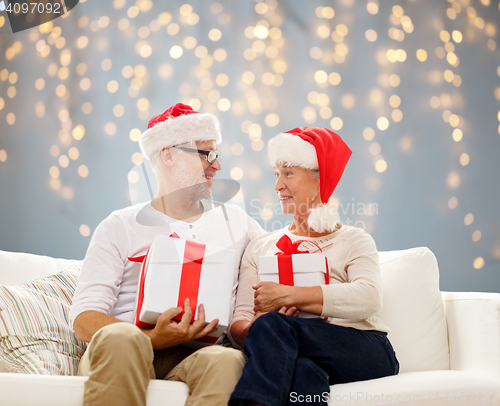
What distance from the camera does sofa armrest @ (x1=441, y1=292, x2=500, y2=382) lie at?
1.38 meters

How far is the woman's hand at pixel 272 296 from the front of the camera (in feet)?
4.25

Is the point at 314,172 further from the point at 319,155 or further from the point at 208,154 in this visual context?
the point at 208,154

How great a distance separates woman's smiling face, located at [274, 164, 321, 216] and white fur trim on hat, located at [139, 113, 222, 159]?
331mm

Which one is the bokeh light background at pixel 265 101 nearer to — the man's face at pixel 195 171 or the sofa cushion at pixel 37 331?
the man's face at pixel 195 171

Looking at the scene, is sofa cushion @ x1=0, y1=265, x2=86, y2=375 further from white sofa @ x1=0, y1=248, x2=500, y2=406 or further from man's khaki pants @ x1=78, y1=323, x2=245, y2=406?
man's khaki pants @ x1=78, y1=323, x2=245, y2=406

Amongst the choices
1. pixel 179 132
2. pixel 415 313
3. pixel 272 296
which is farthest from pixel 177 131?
pixel 415 313

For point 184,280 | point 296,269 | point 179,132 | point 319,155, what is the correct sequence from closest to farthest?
point 184,280, point 296,269, point 319,155, point 179,132

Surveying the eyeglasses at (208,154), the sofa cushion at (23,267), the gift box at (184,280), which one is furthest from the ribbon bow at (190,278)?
the sofa cushion at (23,267)

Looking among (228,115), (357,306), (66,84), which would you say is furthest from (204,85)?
(357,306)

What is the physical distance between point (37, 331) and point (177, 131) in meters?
0.85

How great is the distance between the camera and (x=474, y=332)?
57.9 inches

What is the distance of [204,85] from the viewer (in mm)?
2500

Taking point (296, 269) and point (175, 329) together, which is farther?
point (296, 269)

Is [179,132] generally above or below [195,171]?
above
